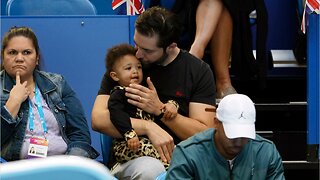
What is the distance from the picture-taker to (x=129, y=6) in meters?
5.64

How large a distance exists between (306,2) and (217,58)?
0.67 meters

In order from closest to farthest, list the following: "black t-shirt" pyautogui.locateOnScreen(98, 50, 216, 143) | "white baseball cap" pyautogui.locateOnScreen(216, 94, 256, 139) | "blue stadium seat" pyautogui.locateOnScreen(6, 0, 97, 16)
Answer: "white baseball cap" pyautogui.locateOnScreen(216, 94, 256, 139), "black t-shirt" pyautogui.locateOnScreen(98, 50, 216, 143), "blue stadium seat" pyautogui.locateOnScreen(6, 0, 97, 16)

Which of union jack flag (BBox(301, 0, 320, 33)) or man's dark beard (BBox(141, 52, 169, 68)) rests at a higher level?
union jack flag (BBox(301, 0, 320, 33))

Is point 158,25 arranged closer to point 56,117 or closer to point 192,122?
point 192,122

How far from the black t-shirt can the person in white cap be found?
58 cm

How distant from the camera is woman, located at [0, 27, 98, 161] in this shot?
12.8 ft

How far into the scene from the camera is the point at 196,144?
3.43 m

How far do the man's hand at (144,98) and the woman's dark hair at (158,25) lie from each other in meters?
0.25

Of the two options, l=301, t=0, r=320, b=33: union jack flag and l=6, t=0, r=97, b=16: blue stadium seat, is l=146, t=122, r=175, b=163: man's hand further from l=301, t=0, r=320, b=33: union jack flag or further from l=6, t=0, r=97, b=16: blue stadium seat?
l=6, t=0, r=97, b=16: blue stadium seat

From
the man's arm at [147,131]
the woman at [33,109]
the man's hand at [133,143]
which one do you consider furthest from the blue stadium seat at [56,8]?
the man's hand at [133,143]

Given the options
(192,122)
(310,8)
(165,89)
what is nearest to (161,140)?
(192,122)

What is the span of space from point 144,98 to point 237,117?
0.67 metres

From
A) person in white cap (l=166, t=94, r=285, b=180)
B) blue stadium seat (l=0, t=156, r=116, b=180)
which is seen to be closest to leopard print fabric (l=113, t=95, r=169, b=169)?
person in white cap (l=166, t=94, r=285, b=180)

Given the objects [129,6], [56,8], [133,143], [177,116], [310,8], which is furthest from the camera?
[129,6]
